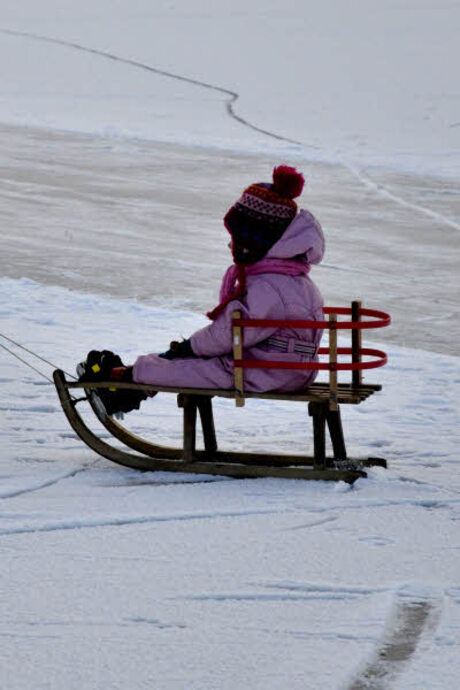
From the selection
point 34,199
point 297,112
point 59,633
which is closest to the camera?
point 59,633

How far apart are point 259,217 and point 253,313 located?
403 millimetres

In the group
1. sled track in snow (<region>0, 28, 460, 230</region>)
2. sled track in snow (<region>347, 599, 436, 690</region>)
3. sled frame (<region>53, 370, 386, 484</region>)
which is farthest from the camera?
sled track in snow (<region>0, 28, 460, 230</region>)

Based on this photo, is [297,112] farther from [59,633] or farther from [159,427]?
[59,633]

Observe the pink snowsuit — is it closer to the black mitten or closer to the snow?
the black mitten

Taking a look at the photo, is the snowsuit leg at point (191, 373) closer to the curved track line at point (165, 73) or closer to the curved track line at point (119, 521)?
the curved track line at point (119, 521)

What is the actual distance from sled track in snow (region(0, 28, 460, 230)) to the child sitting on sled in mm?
9759

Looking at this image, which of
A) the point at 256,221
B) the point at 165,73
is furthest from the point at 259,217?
the point at 165,73

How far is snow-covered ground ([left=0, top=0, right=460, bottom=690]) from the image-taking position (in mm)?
3990

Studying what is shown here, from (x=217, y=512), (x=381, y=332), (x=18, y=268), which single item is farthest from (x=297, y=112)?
(x=217, y=512)

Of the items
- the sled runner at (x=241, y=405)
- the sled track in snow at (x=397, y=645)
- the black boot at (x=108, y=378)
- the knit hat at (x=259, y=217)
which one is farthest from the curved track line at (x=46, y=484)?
the sled track in snow at (x=397, y=645)

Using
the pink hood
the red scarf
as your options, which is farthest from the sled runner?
the pink hood

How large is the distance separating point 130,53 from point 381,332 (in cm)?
2616

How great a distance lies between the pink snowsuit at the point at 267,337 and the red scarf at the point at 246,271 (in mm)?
18

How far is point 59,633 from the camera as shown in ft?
13.2
